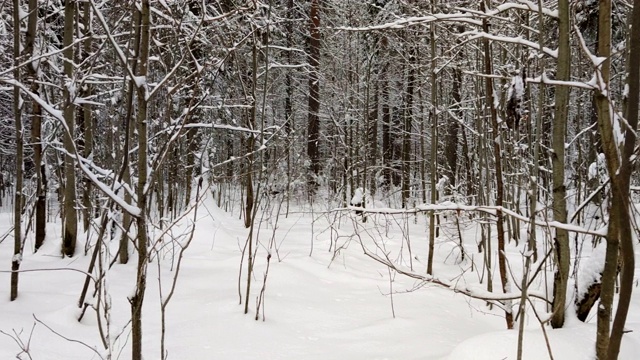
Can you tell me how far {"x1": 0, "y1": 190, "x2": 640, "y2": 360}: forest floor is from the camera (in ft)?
8.82

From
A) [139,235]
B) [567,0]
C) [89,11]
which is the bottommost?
[139,235]

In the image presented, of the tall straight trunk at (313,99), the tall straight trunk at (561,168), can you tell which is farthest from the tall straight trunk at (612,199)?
the tall straight trunk at (313,99)

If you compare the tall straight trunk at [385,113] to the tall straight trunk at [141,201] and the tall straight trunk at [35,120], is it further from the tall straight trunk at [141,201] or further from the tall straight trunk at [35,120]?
the tall straight trunk at [141,201]

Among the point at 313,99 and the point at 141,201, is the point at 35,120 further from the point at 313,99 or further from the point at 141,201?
the point at 313,99

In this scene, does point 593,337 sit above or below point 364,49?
below

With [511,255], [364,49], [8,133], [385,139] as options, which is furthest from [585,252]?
[8,133]

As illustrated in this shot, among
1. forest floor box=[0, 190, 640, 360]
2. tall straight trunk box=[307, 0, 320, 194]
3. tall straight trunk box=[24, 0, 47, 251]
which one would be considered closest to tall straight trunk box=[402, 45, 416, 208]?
tall straight trunk box=[307, 0, 320, 194]

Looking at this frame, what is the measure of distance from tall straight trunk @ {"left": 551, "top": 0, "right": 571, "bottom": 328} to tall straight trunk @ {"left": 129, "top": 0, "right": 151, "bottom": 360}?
6.81 feet

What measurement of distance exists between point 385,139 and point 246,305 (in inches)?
697

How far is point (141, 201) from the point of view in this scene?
5.95 ft

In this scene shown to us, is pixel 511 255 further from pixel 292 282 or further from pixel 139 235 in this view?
pixel 139 235

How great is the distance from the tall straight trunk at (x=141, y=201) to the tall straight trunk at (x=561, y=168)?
2.07 metres

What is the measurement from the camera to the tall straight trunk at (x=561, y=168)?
250cm

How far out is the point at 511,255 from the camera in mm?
7066
